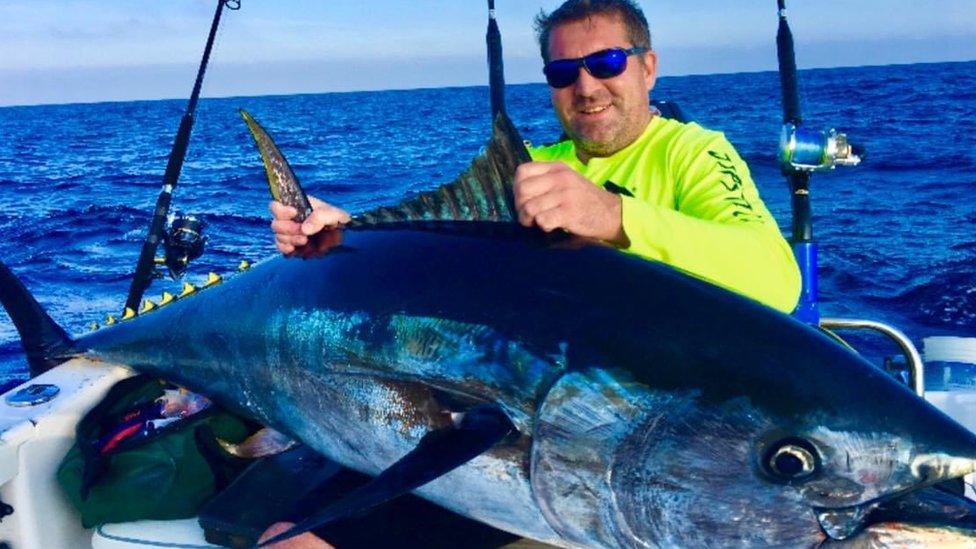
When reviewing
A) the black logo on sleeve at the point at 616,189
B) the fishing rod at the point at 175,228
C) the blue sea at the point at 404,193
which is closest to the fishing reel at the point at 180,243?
the fishing rod at the point at 175,228

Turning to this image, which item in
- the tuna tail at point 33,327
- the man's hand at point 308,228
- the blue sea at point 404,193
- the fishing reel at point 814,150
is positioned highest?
the fishing reel at point 814,150

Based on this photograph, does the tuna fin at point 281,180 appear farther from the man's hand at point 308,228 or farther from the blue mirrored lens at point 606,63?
the blue mirrored lens at point 606,63

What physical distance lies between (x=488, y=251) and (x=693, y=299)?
1.68 ft

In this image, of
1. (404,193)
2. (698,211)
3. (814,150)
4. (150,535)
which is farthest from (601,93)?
(404,193)

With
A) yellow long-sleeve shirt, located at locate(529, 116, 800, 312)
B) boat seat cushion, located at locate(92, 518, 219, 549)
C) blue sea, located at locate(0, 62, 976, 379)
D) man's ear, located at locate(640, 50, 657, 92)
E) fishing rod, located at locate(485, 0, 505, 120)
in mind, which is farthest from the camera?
blue sea, located at locate(0, 62, 976, 379)

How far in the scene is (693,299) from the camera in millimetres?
1927

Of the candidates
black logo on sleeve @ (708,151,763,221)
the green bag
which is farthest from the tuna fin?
black logo on sleeve @ (708,151,763,221)

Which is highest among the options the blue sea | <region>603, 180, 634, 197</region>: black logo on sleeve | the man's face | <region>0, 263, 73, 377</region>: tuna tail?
the man's face

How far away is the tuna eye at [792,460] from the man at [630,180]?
2.09 ft

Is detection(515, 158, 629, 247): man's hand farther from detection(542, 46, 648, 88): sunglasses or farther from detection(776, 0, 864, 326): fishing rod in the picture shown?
detection(776, 0, 864, 326): fishing rod

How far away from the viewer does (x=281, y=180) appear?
→ 275 centimetres

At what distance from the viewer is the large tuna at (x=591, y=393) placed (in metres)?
1.65

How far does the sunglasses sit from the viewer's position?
3.06 metres

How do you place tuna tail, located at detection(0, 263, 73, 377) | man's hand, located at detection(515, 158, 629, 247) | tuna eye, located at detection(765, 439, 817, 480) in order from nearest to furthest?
tuna eye, located at detection(765, 439, 817, 480)
man's hand, located at detection(515, 158, 629, 247)
tuna tail, located at detection(0, 263, 73, 377)
